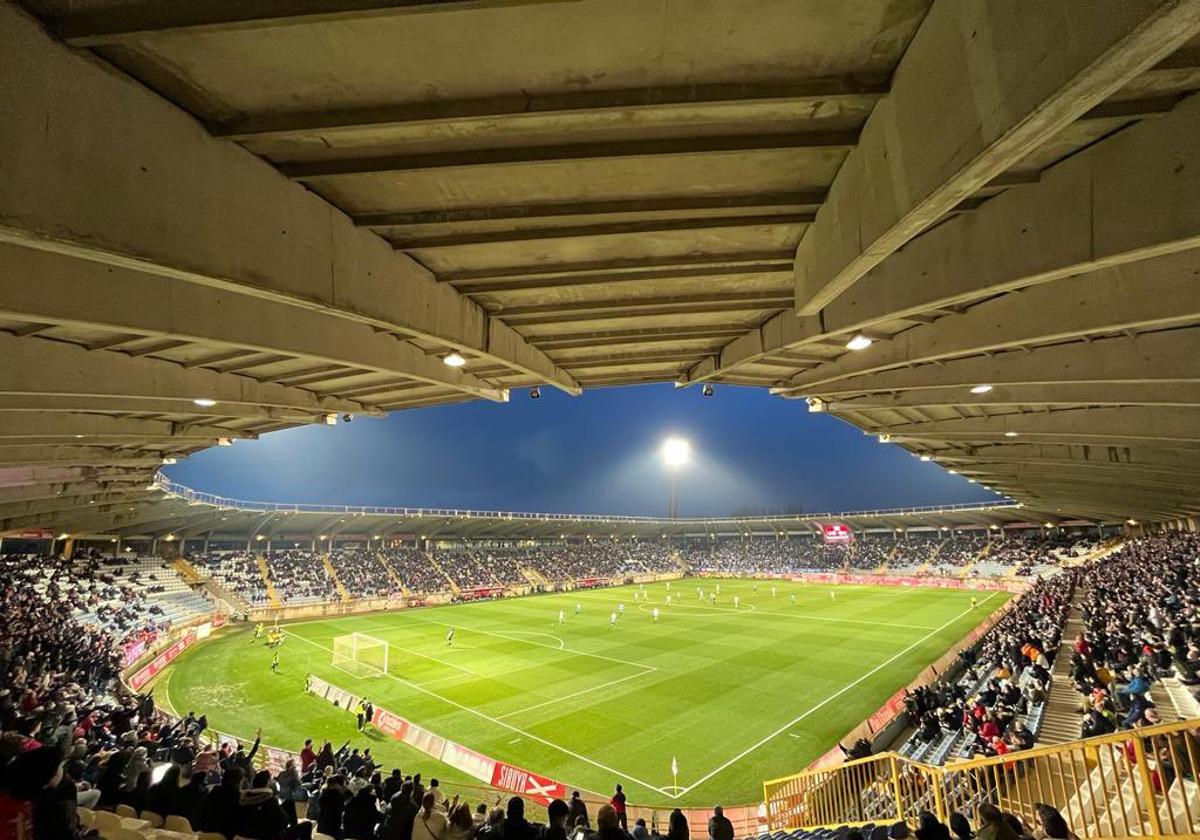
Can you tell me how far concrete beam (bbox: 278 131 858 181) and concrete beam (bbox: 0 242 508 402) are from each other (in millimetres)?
2312

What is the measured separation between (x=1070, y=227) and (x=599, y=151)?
3.72m

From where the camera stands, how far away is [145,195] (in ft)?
12.8

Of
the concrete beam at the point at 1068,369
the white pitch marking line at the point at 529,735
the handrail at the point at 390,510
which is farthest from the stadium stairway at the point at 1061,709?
the handrail at the point at 390,510

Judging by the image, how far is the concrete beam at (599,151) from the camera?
472 centimetres

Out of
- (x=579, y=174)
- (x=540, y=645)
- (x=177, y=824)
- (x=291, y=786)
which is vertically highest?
(x=579, y=174)

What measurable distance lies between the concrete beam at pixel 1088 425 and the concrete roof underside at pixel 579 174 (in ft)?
19.6

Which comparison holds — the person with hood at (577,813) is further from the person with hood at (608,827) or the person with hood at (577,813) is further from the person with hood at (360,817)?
the person with hood at (608,827)

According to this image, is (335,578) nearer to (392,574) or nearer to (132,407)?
(392,574)

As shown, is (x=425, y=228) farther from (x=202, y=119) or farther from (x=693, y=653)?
(x=693, y=653)

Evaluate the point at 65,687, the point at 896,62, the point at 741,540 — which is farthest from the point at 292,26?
the point at 741,540

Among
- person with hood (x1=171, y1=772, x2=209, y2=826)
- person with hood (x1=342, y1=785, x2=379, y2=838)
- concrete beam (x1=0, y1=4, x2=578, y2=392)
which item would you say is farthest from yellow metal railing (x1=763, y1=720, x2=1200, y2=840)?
person with hood (x1=171, y1=772, x2=209, y2=826)

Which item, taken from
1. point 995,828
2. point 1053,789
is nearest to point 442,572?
point 1053,789

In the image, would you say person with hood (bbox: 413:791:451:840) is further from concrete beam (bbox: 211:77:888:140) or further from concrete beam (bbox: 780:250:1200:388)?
concrete beam (bbox: 780:250:1200:388)

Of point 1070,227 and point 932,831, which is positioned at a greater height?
point 1070,227
